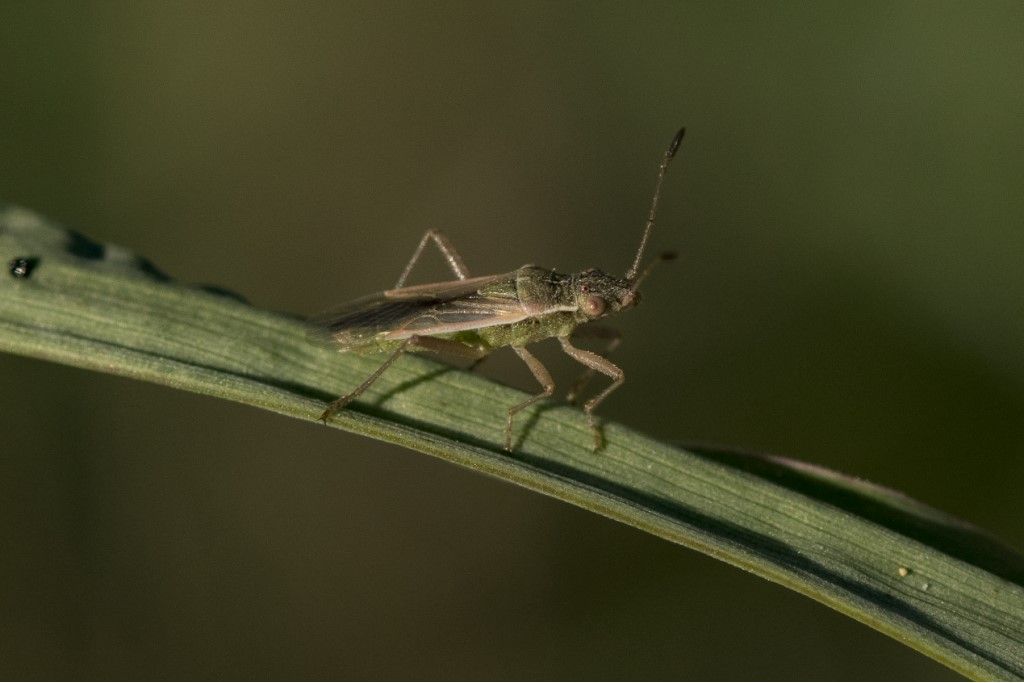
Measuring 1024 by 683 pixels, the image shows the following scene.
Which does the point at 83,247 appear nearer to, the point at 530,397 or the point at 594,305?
the point at 530,397

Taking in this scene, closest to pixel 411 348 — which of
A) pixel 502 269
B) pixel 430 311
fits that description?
pixel 430 311

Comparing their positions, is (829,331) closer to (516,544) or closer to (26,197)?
(516,544)

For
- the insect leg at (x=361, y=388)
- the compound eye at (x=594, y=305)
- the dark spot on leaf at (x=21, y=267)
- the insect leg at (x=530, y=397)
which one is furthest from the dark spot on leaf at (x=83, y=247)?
the compound eye at (x=594, y=305)

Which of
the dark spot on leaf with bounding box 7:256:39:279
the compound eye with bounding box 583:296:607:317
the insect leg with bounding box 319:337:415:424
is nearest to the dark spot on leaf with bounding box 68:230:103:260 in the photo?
the dark spot on leaf with bounding box 7:256:39:279

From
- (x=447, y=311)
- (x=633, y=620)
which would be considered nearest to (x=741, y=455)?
(x=447, y=311)

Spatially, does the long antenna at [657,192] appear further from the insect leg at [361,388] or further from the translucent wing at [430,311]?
the insect leg at [361,388]
